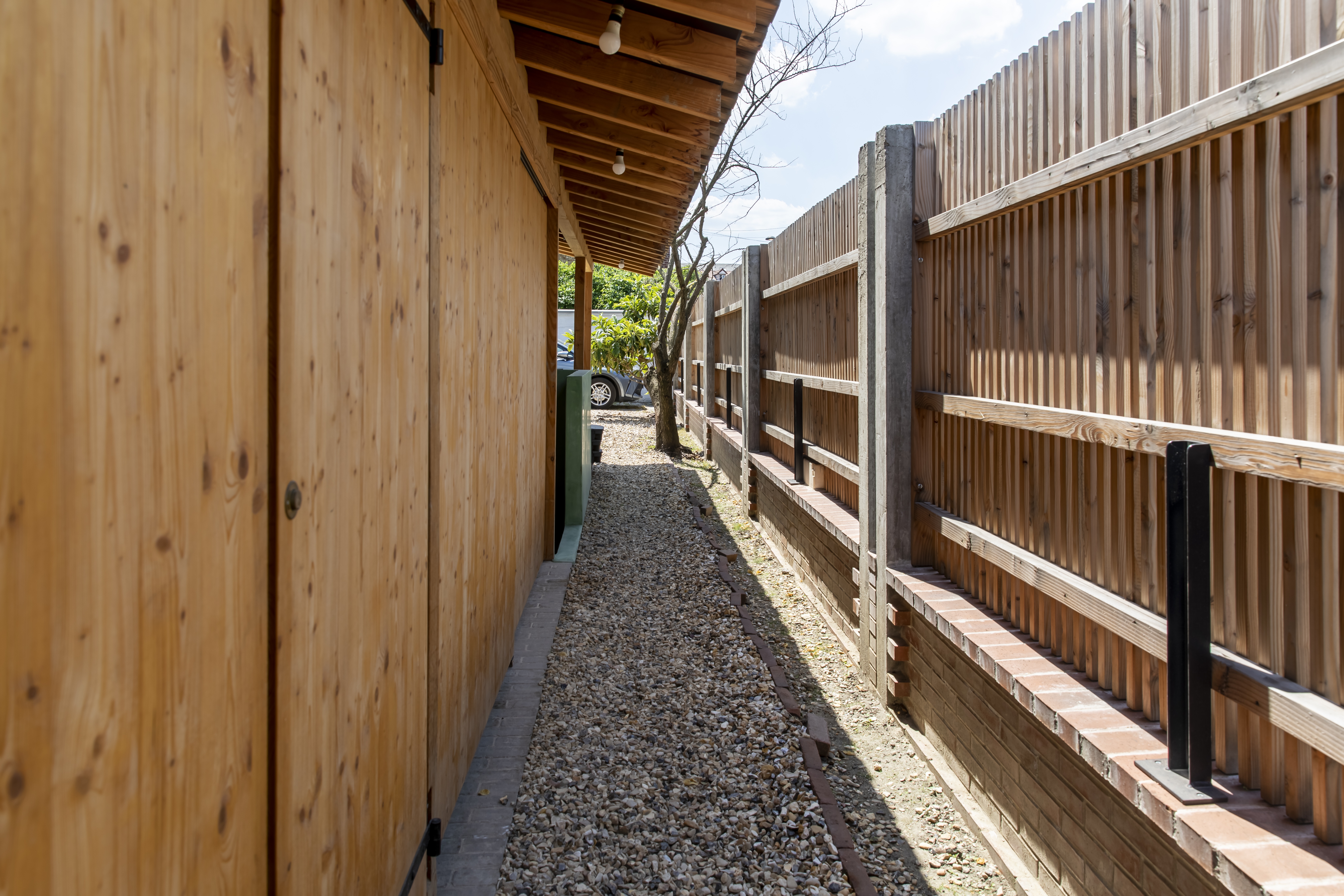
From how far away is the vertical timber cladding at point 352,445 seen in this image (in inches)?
61.2

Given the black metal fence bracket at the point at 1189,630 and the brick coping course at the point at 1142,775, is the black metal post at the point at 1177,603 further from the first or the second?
the brick coping course at the point at 1142,775

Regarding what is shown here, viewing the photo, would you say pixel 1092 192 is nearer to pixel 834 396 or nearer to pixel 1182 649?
pixel 1182 649

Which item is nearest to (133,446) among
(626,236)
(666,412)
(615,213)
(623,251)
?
(615,213)

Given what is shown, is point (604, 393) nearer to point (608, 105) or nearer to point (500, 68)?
point (608, 105)

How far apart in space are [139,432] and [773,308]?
294 inches

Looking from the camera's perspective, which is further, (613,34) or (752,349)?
(752,349)

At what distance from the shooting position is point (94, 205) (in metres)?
0.97

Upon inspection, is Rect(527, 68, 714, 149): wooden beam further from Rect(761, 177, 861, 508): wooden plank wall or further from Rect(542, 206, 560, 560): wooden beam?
Rect(542, 206, 560, 560): wooden beam

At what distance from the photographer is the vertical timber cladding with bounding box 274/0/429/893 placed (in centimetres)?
155

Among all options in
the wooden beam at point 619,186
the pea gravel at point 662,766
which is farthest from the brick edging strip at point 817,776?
the wooden beam at point 619,186

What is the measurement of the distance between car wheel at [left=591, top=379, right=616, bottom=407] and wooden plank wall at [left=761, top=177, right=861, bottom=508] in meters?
12.8

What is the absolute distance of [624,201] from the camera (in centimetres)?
791

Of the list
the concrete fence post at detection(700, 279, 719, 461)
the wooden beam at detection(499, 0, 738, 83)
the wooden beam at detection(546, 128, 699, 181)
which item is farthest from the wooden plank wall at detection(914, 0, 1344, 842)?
the concrete fence post at detection(700, 279, 719, 461)

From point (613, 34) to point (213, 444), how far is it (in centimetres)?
293
